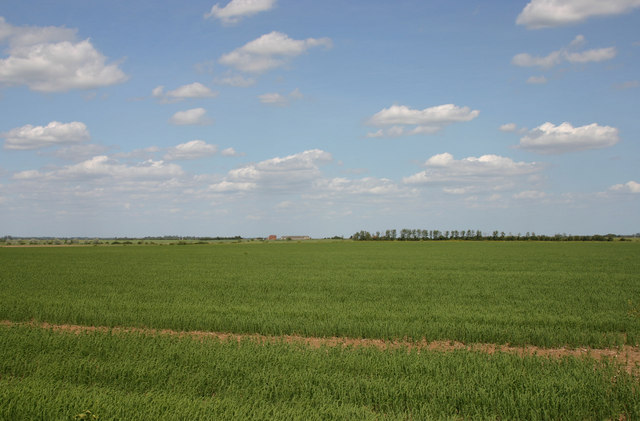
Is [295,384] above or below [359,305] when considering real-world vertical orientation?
above

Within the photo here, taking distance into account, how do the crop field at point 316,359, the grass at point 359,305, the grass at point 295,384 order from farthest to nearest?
the grass at point 359,305 < the crop field at point 316,359 < the grass at point 295,384

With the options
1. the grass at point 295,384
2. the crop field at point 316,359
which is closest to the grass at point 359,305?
the crop field at point 316,359

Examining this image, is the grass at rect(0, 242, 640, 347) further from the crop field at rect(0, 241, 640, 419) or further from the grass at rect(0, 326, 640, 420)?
the grass at rect(0, 326, 640, 420)

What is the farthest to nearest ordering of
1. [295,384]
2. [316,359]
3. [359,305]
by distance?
[359,305] → [316,359] → [295,384]

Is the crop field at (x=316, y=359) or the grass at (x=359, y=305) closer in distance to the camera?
the crop field at (x=316, y=359)

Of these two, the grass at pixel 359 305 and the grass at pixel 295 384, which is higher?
the grass at pixel 295 384

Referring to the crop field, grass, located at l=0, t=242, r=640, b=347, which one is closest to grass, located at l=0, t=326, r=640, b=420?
the crop field

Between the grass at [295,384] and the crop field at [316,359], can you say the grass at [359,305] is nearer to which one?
the crop field at [316,359]

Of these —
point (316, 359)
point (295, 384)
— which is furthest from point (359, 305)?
point (295, 384)

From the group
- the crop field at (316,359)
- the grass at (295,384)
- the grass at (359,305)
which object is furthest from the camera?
A: the grass at (359,305)

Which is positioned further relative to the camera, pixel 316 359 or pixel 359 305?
pixel 359 305

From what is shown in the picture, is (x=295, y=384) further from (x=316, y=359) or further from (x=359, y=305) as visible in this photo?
(x=359, y=305)

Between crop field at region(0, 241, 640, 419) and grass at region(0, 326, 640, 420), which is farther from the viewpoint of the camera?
crop field at region(0, 241, 640, 419)

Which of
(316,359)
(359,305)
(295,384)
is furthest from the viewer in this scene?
(359,305)
